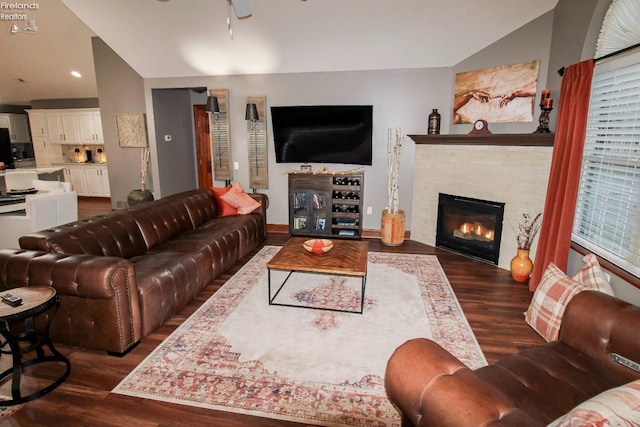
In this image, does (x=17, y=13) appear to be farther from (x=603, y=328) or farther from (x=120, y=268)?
(x=603, y=328)

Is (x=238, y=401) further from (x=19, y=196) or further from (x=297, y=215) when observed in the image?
(x=19, y=196)

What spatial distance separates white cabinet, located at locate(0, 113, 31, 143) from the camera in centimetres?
940

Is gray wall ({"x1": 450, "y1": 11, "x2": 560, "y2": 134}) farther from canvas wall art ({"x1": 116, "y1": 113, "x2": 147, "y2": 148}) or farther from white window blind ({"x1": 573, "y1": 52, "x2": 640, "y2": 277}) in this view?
canvas wall art ({"x1": 116, "y1": 113, "x2": 147, "y2": 148})

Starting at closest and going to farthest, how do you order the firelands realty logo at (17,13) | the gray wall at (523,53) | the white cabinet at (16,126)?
the gray wall at (523,53) < the firelands realty logo at (17,13) < the white cabinet at (16,126)

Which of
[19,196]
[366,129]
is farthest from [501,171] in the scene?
[19,196]

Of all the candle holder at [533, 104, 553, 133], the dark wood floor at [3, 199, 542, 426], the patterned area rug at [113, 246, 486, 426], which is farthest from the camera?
the candle holder at [533, 104, 553, 133]

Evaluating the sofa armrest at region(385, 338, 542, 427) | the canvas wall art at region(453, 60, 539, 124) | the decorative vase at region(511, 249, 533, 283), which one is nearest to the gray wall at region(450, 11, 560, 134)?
the canvas wall art at region(453, 60, 539, 124)

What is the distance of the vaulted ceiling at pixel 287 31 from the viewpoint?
407 cm

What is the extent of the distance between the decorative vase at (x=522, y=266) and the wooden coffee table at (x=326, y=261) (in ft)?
5.65

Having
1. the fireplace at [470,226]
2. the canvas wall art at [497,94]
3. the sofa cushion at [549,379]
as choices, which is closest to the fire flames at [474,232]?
the fireplace at [470,226]

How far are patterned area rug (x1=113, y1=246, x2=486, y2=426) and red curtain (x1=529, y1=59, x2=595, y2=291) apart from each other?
1.06 metres

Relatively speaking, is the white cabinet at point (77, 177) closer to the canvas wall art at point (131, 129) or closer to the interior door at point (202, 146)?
the canvas wall art at point (131, 129)

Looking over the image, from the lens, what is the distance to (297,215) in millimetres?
5492

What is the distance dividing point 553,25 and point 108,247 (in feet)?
16.7
